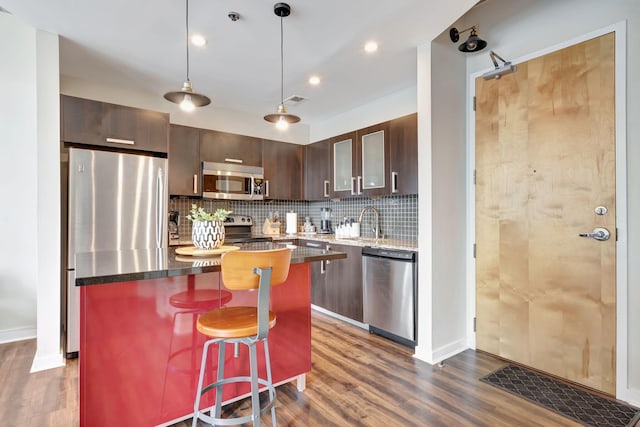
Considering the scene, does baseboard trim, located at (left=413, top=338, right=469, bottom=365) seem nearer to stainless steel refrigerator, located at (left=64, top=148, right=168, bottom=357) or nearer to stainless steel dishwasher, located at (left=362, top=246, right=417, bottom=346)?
stainless steel dishwasher, located at (left=362, top=246, right=417, bottom=346)

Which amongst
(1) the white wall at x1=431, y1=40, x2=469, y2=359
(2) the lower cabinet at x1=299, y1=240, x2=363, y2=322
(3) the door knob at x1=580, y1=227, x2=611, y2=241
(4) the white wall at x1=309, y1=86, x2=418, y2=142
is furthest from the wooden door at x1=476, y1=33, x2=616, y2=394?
(2) the lower cabinet at x1=299, y1=240, x2=363, y2=322

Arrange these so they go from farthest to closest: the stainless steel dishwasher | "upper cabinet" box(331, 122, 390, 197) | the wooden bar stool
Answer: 1. "upper cabinet" box(331, 122, 390, 197)
2. the stainless steel dishwasher
3. the wooden bar stool

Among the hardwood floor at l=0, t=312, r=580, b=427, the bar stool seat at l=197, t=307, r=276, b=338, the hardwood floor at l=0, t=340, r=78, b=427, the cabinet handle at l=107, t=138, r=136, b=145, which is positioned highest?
the cabinet handle at l=107, t=138, r=136, b=145

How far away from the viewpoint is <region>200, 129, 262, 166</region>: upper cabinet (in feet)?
12.4

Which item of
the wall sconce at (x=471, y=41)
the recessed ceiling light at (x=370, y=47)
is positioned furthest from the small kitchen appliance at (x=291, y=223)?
the wall sconce at (x=471, y=41)

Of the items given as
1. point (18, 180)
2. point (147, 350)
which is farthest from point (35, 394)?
point (18, 180)

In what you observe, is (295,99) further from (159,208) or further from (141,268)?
Answer: (141,268)

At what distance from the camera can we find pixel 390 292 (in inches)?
117

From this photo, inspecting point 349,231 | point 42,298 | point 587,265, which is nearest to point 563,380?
point 587,265

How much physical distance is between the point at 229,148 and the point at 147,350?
9.07ft

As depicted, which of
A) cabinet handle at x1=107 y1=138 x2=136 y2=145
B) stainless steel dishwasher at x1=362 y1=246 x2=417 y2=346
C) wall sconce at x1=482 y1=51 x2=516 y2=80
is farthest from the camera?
cabinet handle at x1=107 y1=138 x2=136 y2=145

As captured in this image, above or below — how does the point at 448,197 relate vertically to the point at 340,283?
above

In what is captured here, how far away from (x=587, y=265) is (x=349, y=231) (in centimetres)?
234

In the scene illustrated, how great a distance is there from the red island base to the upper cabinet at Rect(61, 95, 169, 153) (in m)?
1.90
